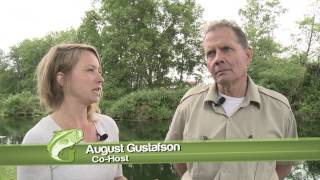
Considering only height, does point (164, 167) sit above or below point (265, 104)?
below

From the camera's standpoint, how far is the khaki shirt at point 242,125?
230 centimetres

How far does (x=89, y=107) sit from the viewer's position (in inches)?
92.5

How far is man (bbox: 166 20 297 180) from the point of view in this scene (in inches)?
91.1

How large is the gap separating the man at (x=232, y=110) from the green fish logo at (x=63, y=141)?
594mm

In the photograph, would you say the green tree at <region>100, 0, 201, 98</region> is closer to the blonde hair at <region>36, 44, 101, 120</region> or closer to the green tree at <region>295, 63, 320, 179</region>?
the green tree at <region>295, 63, 320, 179</region>

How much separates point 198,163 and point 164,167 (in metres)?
7.27

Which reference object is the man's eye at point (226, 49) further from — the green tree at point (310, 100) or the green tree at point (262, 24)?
the green tree at point (262, 24)

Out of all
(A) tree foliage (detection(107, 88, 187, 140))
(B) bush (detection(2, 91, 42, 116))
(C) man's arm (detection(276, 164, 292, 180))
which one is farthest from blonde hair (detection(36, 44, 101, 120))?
(B) bush (detection(2, 91, 42, 116))

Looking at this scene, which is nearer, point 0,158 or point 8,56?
point 0,158

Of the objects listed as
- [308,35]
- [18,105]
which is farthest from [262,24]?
[18,105]

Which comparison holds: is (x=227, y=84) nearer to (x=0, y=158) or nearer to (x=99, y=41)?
(x=0, y=158)

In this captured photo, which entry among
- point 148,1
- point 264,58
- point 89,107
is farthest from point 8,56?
point 89,107

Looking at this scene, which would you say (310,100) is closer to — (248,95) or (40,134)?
(248,95)

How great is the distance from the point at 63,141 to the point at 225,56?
0.93m
